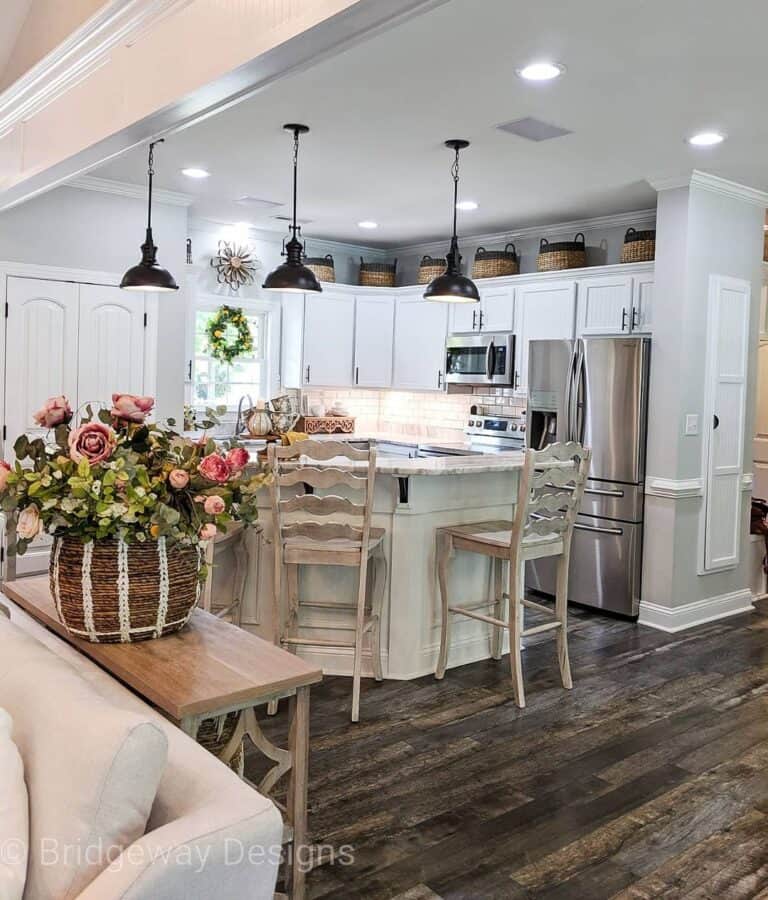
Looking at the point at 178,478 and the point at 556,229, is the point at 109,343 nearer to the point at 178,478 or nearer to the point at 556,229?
the point at 556,229

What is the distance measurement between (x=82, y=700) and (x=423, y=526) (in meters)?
2.72

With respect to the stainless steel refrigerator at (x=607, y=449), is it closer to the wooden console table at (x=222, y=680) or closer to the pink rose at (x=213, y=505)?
the wooden console table at (x=222, y=680)

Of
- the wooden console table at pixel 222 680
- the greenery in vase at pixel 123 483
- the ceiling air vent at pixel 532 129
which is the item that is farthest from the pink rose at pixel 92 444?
the ceiling air vent at pixel 532 129

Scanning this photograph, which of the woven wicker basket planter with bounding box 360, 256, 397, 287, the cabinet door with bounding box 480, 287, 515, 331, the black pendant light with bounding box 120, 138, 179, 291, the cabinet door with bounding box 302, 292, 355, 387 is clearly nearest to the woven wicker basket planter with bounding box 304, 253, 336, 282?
the cabinet door with bounding box 302, 292, 355, 387

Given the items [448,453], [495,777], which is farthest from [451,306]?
[495,777]

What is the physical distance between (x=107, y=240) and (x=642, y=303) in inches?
139

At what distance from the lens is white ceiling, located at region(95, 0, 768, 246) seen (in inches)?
119

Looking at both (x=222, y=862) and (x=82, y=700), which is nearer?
(x=222, y=862)

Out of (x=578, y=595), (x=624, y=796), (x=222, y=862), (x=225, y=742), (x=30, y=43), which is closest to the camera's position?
(x=222, y=862)

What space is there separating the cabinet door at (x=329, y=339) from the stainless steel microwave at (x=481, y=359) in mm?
958

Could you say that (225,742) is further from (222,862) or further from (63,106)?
(63,106)

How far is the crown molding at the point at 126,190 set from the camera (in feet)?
17.5

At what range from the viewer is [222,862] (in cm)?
126

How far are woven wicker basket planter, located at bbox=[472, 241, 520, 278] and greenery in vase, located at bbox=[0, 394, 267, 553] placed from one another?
5.05 meters
